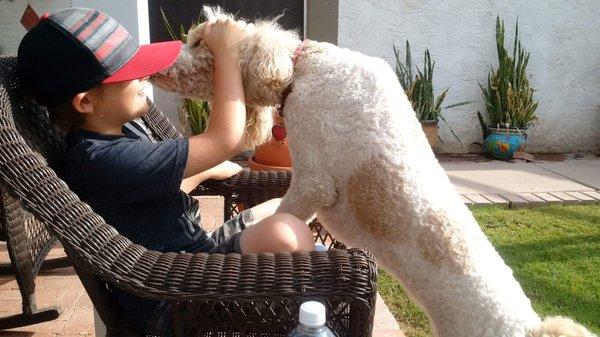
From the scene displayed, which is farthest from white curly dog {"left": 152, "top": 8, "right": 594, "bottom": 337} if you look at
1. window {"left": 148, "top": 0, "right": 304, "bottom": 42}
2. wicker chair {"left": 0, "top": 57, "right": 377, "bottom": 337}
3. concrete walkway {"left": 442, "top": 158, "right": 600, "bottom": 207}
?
window {"left": 148, "top": 0, "right": 304, "bottom": 42}

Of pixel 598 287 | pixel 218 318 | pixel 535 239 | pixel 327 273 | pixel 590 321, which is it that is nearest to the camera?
pixel 327 273

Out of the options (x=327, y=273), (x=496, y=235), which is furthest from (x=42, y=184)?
(x=496, y=235)

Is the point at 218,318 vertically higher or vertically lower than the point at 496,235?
higher

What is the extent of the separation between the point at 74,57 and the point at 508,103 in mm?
5294

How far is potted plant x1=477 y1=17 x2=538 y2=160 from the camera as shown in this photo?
236 inches

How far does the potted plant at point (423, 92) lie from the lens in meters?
5.89

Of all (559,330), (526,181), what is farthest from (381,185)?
(526,181)

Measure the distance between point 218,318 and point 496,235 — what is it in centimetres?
286

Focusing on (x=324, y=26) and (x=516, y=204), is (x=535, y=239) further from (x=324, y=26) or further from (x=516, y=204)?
(x=324, y=26)

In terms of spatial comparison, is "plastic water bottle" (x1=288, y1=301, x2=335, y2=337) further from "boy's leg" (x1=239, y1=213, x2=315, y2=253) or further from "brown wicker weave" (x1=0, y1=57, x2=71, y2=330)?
"brown wicker weave" (x1=0, y1=57, x2=71, y2=330)

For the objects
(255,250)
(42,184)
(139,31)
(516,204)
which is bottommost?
(516,204)

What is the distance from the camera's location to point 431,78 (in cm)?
602

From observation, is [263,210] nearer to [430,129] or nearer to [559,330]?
[559,330]

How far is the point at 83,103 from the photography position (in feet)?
5.42
